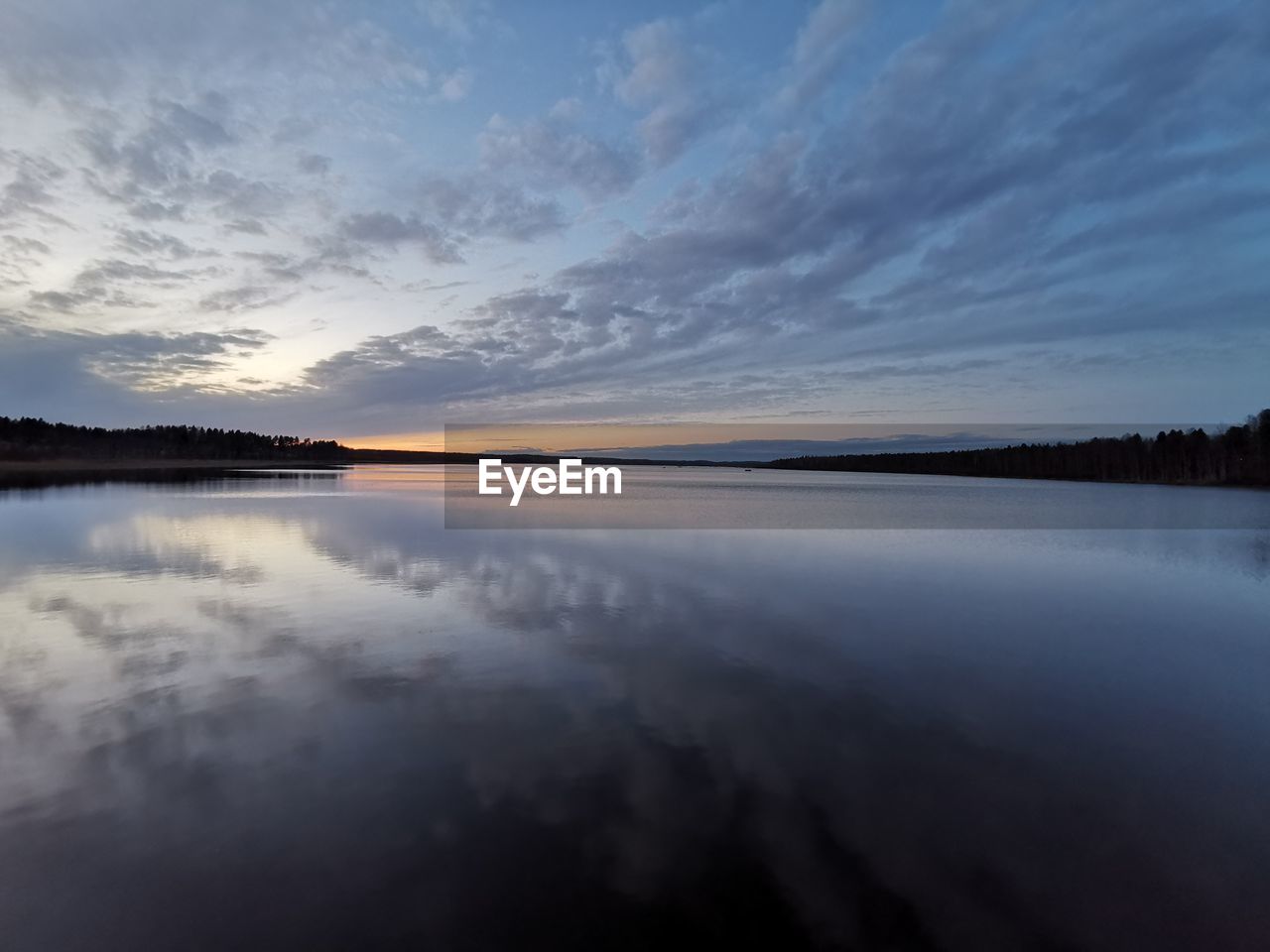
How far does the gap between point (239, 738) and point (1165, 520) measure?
3685cm

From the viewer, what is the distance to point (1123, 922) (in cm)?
345

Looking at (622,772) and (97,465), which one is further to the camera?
(97,465)

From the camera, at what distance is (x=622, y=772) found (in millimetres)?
4922

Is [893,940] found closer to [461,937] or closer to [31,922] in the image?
[461,937]

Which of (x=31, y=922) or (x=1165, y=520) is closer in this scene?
(x=31, y=922)

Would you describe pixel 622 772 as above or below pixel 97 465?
below

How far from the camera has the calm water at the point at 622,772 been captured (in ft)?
11.3

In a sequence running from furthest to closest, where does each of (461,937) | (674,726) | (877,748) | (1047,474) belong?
(1047,474) < (674,726) < (877,748) < (461,937)

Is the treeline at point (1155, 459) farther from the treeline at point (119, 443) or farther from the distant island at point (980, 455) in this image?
the treeline at point (119, 443)

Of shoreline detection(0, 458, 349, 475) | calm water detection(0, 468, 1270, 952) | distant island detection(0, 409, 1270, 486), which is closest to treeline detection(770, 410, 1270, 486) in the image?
distant island detection(0, 409, 1270, 486)

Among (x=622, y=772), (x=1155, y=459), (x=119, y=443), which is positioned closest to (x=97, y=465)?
(x=119, y=443)

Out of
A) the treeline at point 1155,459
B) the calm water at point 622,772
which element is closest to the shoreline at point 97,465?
the calm water at point 622,772

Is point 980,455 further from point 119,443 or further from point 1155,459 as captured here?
point 119,443

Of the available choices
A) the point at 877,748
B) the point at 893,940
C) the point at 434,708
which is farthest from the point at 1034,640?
the point at 434,708
